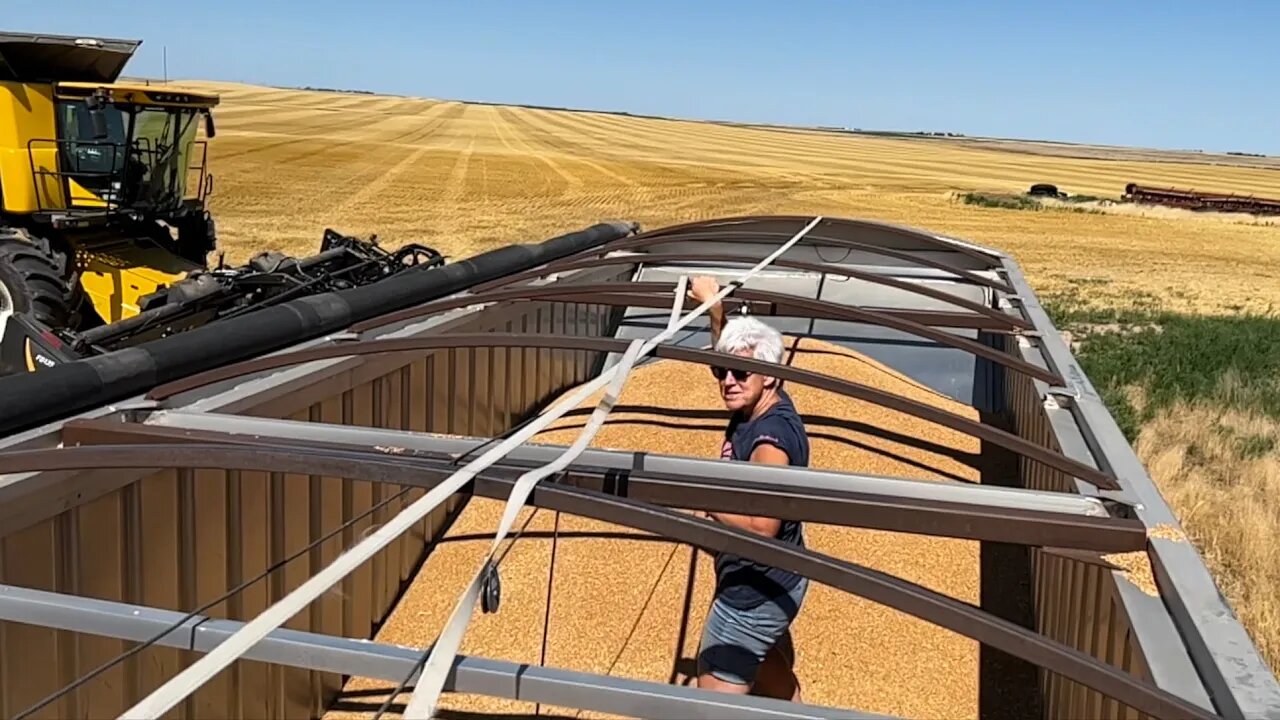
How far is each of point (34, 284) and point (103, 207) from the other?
1678 millimetres

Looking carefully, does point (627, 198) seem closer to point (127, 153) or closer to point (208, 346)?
point (127, 153)

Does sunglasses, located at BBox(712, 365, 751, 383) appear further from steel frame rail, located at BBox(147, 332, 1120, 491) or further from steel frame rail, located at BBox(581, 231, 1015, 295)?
steel frame rail, located at BBox(581, 231, 1015, 295)

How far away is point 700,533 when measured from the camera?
2.29 m

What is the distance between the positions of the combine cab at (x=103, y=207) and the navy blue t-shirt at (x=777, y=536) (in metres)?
4.36

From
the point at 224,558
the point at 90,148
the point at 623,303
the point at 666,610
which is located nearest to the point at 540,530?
the point at 666,610

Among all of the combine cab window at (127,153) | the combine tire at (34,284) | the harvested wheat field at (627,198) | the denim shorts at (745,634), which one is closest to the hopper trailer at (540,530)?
the denim shorts at (745,634)

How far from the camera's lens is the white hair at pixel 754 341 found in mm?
3764

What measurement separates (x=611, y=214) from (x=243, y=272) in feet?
68.0

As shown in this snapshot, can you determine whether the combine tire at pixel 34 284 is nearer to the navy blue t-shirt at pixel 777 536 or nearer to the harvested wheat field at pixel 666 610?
the harvested wheat field at pixel 666 610

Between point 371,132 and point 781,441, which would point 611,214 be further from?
point 371,132

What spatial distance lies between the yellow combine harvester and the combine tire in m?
Answer: 0.02

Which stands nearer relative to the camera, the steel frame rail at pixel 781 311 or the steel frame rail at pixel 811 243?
the steel frame rail at pixel 781 311

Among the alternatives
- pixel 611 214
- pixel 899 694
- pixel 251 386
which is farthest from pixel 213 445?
pixel 611 214

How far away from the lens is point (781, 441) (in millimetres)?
3480
